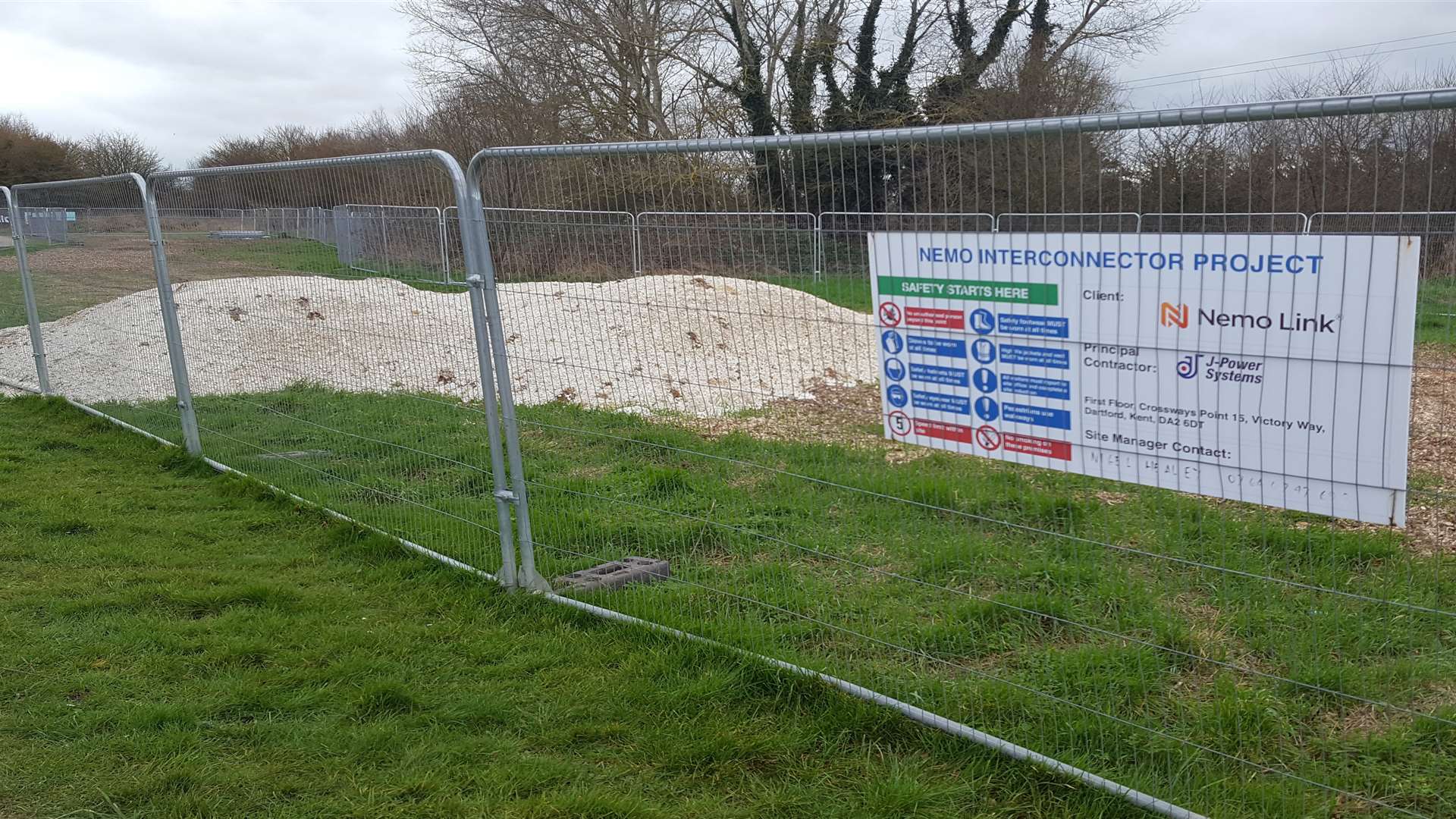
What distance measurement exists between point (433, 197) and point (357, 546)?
1.83 metres

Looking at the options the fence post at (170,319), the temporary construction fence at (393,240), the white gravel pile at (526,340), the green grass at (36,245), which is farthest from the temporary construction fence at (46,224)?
the temporary construction fence at (393,240)

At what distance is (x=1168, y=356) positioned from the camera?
2652 mm

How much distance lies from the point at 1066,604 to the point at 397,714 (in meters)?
2.30

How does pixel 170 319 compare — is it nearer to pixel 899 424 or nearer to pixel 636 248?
pixel 636 248

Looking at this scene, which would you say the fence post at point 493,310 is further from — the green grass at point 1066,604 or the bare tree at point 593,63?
the bare tree at point 593,63

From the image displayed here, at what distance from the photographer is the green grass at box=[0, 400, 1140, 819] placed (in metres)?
3.14

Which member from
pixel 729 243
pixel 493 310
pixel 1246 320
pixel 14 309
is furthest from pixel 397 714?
pixel 14 309

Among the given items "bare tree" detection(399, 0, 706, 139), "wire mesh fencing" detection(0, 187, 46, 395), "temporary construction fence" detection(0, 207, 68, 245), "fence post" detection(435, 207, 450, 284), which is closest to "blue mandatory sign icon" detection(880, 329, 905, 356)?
"fence post" detection(435, 207, 450, 284)

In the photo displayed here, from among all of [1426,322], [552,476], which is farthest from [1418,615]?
[552,476]

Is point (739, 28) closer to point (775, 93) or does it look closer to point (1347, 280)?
point (775, 93)

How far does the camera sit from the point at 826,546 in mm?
3713

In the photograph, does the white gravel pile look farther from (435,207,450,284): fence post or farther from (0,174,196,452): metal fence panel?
(435,207,450,284): fence post

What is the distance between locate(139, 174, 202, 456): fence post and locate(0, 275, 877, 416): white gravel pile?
0.09 metres

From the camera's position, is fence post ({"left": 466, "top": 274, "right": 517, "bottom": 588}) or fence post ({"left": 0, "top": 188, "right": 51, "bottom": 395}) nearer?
fence post ({"left": 466, "top": 274, "right": 517, "bottom": 588})
